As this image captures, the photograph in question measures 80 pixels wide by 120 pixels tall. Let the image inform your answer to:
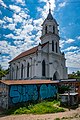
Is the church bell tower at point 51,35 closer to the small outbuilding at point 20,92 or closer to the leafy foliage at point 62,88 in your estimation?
the leafy foliage at point 62,88

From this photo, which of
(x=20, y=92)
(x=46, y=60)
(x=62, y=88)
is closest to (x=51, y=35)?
(x=46, y=60)

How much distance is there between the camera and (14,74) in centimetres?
5019

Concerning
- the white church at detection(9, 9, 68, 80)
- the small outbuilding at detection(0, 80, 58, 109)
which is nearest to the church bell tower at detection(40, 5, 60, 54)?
the white church at detection(9, 9, 68, 80)

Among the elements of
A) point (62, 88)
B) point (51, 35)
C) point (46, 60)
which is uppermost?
point (51, 35)

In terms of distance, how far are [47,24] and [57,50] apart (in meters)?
7.99

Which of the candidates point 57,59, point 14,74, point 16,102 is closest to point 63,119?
point 16,102

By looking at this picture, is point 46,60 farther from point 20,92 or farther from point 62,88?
point 20,92

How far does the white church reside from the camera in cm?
3725

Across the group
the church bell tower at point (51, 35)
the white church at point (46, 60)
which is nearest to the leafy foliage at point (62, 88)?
the white church at point (46, 60)

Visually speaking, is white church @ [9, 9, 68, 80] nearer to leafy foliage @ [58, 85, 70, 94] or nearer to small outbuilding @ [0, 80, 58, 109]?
leafy foliage @ [58, 85, 70, 94]

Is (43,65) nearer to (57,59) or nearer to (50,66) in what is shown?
(50,66)

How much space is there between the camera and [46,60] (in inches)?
1528

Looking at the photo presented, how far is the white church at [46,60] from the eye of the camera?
37250 mm

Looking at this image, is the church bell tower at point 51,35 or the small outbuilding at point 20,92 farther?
the church bell tower at point 51,35
